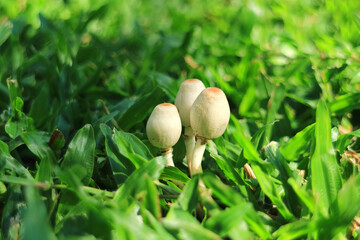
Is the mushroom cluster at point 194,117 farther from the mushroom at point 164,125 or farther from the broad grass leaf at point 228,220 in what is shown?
the broad grass leaf at point 228,220

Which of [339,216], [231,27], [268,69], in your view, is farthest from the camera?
[231,27]

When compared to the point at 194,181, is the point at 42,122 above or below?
below

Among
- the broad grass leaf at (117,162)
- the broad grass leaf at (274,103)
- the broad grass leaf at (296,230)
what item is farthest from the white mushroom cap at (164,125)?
the broad grass leaf at (274,103)

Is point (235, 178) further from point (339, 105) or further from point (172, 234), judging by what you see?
point (339, 105)

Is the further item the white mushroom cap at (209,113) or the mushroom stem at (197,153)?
the mushroom stem at (197,153)

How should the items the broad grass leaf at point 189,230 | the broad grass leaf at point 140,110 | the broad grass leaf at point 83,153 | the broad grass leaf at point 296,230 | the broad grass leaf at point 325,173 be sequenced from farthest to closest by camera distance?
1. the broad grass leaf at point 140,110
2. the broad grass leaf at point 83,153
3. the broad grass leaf at point 325,173
4. the broad grass leaf at point 296,230
5. the broad grass leaf at point 189,230

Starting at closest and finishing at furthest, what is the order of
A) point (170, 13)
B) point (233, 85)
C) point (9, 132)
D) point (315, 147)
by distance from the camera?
1. point (315, 147)
2. point (9, 132)
3. point (233, 85)
4. point (170, 13)

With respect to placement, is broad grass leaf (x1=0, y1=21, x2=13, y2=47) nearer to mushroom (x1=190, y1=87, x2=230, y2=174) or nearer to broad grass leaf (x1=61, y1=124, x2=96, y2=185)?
broad grass leaf (x1=61, y1=124, x2=96, y2=185)

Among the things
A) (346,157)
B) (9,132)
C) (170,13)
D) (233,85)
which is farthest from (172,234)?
(170,13)
